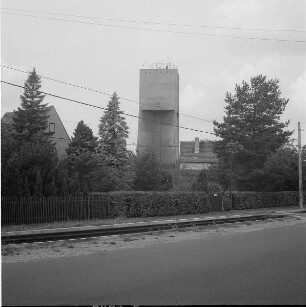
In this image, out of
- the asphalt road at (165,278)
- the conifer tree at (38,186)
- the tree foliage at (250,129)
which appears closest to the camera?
the asphalt road at (165,278)

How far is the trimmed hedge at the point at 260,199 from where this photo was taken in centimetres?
3715

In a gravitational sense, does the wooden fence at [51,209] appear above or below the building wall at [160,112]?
below

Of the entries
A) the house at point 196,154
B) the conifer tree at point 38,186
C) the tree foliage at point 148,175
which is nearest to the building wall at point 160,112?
the tree foliage at point 148,175

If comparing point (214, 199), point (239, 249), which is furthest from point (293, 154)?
point (239, 249)

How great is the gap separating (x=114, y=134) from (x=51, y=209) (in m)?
21.5

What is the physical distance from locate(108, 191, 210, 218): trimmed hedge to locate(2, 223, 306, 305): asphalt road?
15253 millimetres

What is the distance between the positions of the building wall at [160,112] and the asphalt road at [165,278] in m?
49.8

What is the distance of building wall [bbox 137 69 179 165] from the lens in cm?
6094

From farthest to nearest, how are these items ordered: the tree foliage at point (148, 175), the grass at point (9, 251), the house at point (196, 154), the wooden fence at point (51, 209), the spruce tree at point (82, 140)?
the house at point (196, 154) < the tree foliage at point (148, 175) < the spruce tree at point (82, 140) < the wooden fence at point (51, 209) < the grass at point (9, 251)

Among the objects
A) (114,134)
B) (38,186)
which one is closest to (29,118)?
(114,134)

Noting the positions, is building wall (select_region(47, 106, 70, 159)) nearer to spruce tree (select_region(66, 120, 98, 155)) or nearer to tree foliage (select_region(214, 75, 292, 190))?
spruce tree (select_region(66, 120, 98, 155))

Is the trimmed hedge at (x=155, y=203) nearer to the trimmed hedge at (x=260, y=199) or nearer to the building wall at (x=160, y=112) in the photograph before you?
the trimmed hedge at (x=260, y=199)

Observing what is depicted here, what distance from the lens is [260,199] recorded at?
3969 cm

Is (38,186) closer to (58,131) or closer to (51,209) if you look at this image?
(51,209)
